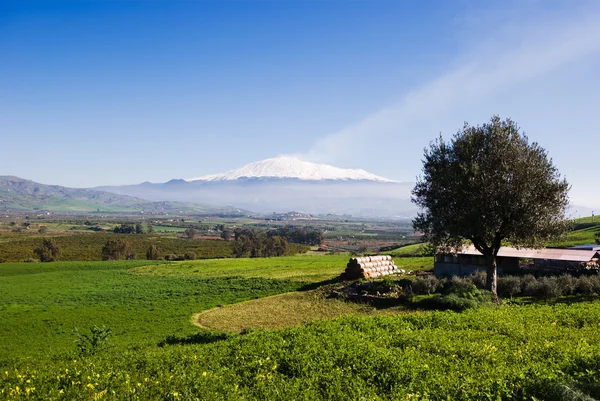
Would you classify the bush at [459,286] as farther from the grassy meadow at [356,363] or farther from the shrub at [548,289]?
the grassy meadow at [356,363]

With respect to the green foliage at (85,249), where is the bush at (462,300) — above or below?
above

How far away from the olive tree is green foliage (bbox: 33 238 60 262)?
132m

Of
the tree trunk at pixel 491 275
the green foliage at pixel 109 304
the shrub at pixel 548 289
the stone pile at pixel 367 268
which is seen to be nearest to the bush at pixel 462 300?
the tree trunk at pixel 491 275

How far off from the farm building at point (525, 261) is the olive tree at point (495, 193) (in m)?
6.80

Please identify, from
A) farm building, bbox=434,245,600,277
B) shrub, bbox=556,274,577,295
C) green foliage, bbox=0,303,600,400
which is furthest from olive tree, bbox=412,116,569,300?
green foliage, bbox=0,303,600,400

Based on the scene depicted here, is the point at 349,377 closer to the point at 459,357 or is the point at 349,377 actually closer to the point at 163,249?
the point at 459,357

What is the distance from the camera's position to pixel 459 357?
43.6 feet

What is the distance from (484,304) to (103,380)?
878 inches

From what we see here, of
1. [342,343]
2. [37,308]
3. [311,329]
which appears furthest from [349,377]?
[37,308]

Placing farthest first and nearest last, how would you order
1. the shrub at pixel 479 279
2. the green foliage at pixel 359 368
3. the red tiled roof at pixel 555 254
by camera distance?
the red tiled roof at pixel 555 254 → the shrub at pixel 479 279 → the green foliage at pixel 359 368

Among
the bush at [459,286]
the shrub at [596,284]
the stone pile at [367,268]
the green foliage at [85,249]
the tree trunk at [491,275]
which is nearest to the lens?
the shrub at [596,284]

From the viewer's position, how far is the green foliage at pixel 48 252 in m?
126

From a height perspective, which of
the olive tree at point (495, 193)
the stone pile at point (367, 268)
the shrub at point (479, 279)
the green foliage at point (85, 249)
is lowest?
the green foliage at point (85, 249)

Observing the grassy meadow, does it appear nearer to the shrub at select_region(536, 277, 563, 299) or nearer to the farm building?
the shrub at select_region(536, 277, 563, 299)
